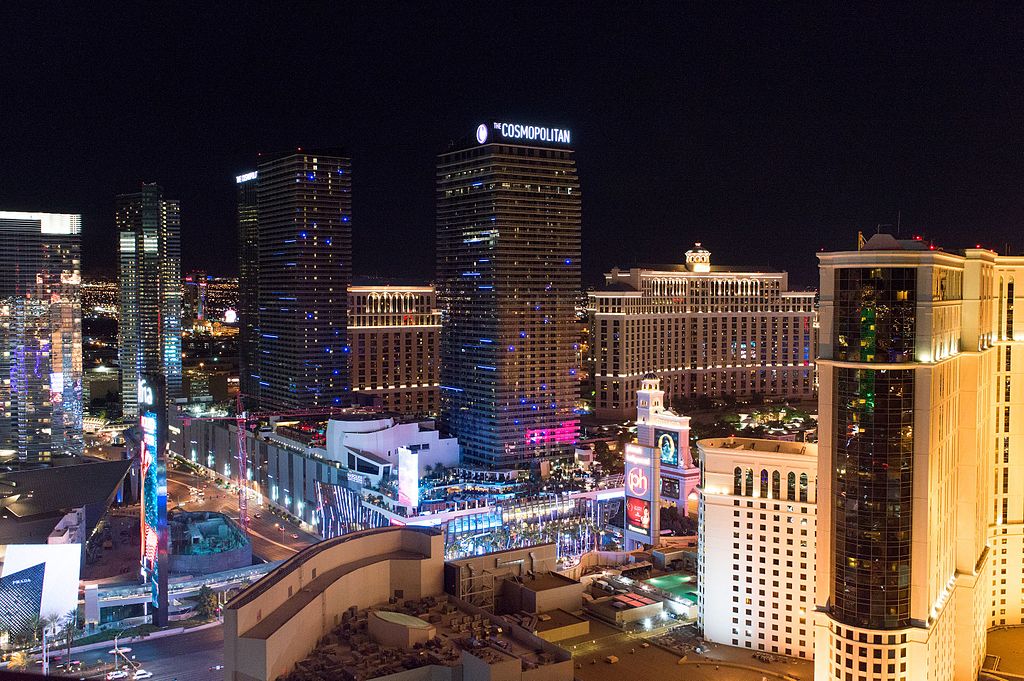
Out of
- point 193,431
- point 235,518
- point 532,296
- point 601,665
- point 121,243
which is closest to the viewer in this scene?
point 601,665

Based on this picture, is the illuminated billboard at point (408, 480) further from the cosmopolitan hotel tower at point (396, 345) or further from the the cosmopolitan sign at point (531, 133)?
→ the cosmopolitan hotel tower at point (396, 345)

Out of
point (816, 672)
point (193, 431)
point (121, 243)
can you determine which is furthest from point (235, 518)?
point (121, 243)

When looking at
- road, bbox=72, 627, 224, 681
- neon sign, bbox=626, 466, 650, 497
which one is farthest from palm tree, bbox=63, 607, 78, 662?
neon sign, bbox=626, 466, 650, 497

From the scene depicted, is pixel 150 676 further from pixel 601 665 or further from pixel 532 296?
pixel 532 296

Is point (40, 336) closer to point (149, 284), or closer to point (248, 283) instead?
point (248, 283)

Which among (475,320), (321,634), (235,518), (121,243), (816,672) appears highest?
(121,243)

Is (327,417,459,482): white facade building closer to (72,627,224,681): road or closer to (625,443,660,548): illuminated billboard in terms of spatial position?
(625,443,660,548): illuminated billboard
